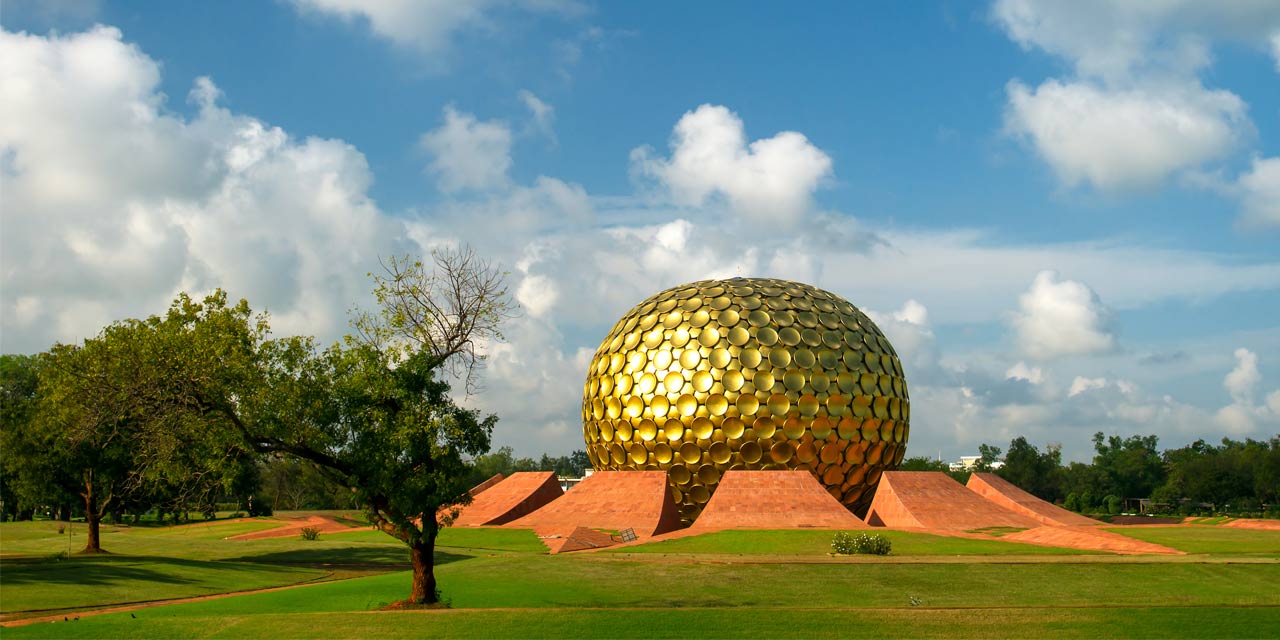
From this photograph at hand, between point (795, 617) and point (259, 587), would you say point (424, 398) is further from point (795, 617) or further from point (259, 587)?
point (259, 587)

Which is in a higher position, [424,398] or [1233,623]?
[424,398]

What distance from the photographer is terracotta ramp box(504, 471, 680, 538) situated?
31844 mm

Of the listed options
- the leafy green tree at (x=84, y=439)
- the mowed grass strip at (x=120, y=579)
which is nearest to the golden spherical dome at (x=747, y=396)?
the mowed grass strip at (x=120, y=579)

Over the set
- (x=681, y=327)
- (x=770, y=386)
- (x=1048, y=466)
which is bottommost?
(x=1048, y=466)

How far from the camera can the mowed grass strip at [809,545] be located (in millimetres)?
23500

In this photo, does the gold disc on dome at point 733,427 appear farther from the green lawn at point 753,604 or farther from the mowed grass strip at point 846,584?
the mowed grass strip at point 846,584

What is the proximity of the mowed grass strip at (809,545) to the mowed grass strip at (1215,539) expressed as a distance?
4.53 meters

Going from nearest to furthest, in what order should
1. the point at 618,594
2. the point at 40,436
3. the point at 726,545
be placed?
the point at 618,594
the point at 726,545
the point at 40,436

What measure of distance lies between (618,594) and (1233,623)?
9.64 m

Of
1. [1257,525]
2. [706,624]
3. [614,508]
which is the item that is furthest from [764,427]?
[706,624]

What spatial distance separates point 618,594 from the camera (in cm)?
1717

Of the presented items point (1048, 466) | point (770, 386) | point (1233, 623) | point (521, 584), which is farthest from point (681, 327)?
point (1048, 466)

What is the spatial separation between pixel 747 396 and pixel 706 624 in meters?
20.1

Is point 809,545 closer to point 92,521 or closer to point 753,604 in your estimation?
point 753,604
